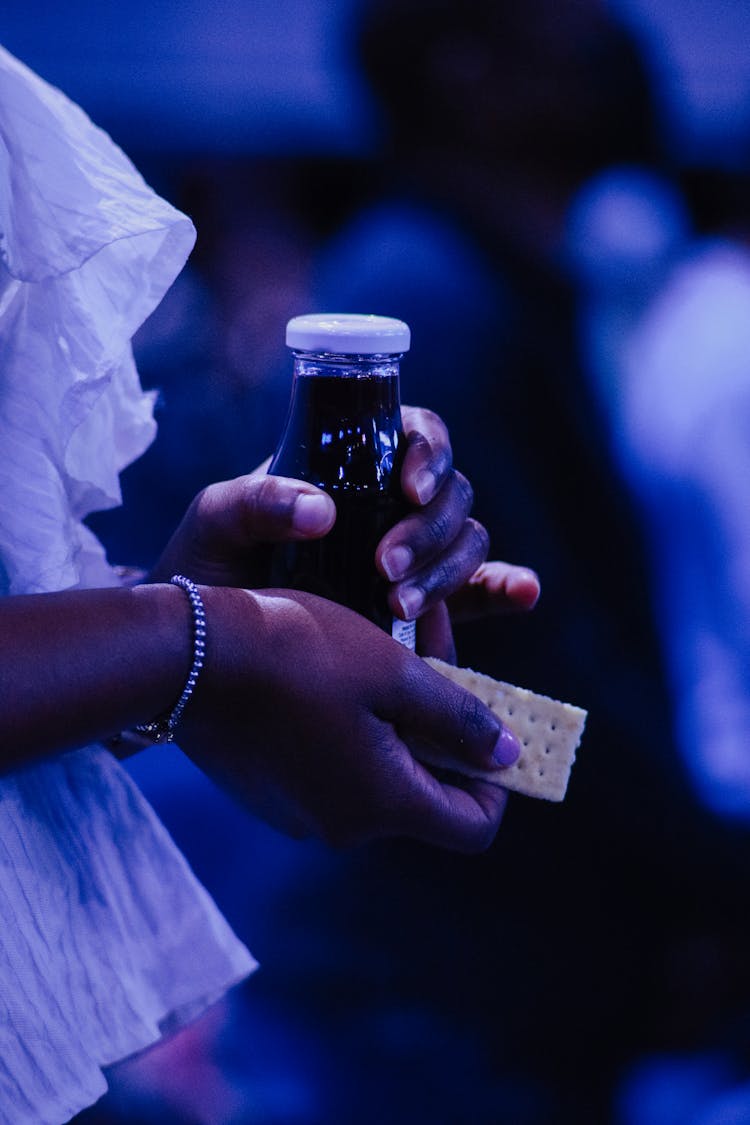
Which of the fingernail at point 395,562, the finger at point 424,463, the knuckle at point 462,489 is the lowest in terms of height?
the fingernail at point 395,562

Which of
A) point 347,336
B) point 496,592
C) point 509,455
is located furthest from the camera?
point 509,455

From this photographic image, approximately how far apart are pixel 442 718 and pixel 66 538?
0.24m

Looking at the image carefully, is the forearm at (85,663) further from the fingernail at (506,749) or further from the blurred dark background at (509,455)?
the blurred dark background at (509,455)

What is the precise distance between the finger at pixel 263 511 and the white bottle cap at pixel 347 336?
8cm

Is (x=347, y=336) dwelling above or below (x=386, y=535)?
above

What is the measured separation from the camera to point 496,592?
77cm

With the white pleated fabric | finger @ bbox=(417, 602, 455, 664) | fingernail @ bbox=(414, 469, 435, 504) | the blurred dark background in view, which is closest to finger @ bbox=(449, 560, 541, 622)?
finger @ bbox=(417, 602, 455, 664)

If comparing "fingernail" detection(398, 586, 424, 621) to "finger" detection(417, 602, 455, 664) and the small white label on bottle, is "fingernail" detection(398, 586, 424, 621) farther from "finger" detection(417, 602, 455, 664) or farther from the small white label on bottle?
"finger" detection(417, 602, 455, 664)

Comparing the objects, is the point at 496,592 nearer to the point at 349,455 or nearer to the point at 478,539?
the point at 478,539

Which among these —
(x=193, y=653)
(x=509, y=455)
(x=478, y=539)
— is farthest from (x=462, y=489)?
(x=509, y=455)

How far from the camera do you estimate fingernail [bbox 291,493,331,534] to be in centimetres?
53

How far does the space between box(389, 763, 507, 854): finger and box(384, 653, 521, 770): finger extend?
0.08 feet

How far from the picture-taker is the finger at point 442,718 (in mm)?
517

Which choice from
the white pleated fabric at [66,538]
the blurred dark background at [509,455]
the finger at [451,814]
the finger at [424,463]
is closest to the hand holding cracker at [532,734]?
the finger at [451,814]
